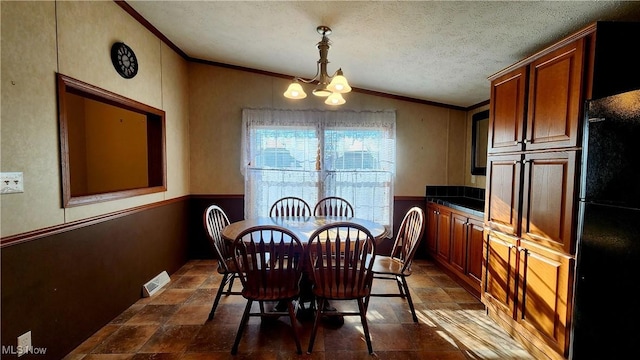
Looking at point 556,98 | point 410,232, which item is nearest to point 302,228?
point 410,232

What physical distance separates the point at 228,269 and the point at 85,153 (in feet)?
8.67

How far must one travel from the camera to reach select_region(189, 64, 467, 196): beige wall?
3.82 meters

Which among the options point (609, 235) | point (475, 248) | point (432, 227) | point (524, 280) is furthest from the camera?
point (432, 227)

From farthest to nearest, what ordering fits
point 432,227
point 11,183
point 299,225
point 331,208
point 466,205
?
point 432,227 < point 331,208 < point 466,205 < point 299,225 < point 11,183

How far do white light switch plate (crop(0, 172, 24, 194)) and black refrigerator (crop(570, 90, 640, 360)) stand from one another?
3102 mm

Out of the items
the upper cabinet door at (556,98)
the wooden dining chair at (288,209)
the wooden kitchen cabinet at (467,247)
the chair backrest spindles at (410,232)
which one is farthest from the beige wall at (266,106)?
the upper cabinet door at (556,98)

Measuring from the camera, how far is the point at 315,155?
3.84 m

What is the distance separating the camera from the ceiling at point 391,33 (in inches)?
72.5

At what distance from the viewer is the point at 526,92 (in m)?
Answer: 2.05

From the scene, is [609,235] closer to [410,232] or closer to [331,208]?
[410,232]

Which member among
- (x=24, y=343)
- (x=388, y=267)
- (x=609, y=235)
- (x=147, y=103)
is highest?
(x=147, y=103)

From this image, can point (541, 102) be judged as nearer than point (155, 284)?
Yes

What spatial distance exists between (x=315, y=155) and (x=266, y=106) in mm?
921

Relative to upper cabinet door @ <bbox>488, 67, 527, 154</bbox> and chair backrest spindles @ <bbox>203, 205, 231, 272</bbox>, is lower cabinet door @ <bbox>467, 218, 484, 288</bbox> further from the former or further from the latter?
chair backrest spindles @ <bbox>203, 205, 231, 272</bbox>
